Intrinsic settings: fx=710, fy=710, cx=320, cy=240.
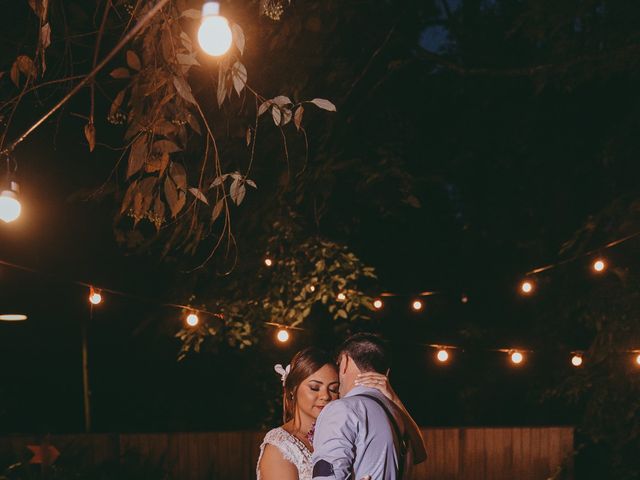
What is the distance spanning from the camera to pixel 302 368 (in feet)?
11.4

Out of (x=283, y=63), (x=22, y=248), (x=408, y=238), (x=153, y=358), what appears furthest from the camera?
(x=408, y=238)

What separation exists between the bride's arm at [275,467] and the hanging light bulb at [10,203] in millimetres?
1784

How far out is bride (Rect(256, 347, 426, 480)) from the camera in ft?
10.7

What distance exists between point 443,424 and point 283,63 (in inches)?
377

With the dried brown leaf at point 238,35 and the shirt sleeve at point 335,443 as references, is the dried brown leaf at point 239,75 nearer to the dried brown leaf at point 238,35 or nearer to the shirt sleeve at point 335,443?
the dried brown leaf at point 238,35

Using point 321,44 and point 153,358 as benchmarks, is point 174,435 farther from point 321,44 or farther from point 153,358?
point 321,44

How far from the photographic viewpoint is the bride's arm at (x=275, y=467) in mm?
3252

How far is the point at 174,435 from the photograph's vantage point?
8.42 m

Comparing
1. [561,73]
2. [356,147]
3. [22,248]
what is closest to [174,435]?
[22,248]

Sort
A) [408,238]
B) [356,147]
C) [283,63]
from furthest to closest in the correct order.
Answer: [408,238], [356,147], [283,63]

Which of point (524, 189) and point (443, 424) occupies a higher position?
point (524, 189)

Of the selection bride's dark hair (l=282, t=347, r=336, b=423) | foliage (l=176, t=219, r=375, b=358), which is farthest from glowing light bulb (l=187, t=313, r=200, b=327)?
bride's dark hair (l=282, t=347, r=336, b=423)

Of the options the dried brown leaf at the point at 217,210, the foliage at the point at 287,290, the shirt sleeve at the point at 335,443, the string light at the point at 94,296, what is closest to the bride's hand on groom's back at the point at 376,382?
the shirt sleeve at the point at 335,443

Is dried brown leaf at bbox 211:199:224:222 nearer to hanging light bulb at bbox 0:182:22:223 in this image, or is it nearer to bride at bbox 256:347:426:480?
bride at bbox 256:347:426:480
